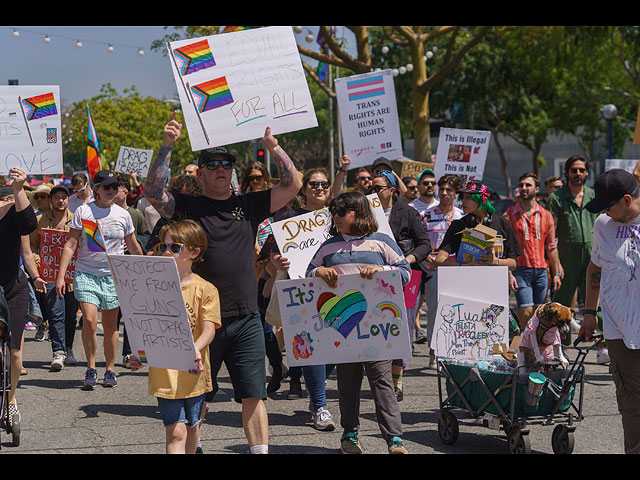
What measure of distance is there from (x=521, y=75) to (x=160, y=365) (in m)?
42.5

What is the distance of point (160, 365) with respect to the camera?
4996mm

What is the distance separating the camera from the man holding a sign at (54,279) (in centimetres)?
1003

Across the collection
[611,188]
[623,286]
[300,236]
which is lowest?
[623,286]

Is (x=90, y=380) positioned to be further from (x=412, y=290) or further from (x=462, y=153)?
(x=462, y=153)

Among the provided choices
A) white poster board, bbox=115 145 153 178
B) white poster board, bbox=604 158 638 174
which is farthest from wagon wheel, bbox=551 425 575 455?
white poster board, bbox=115 145 153 178

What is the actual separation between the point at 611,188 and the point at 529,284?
4.37 meters

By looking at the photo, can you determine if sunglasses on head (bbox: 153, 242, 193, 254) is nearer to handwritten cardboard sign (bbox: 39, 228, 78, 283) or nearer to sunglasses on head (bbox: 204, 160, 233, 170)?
sunglasses on head (bbox: 204, 160, 233, 170)

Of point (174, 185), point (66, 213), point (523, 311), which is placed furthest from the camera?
point (66, 213)

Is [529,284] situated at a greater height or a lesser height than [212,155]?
lesser

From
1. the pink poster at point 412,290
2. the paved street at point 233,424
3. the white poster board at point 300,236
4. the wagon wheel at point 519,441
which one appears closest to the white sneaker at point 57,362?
the paved street at point 233,424

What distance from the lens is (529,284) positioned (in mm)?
9664

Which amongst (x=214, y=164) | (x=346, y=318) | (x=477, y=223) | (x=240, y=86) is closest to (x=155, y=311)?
(x=214, y=164)

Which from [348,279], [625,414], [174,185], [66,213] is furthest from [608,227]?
[66,213]
